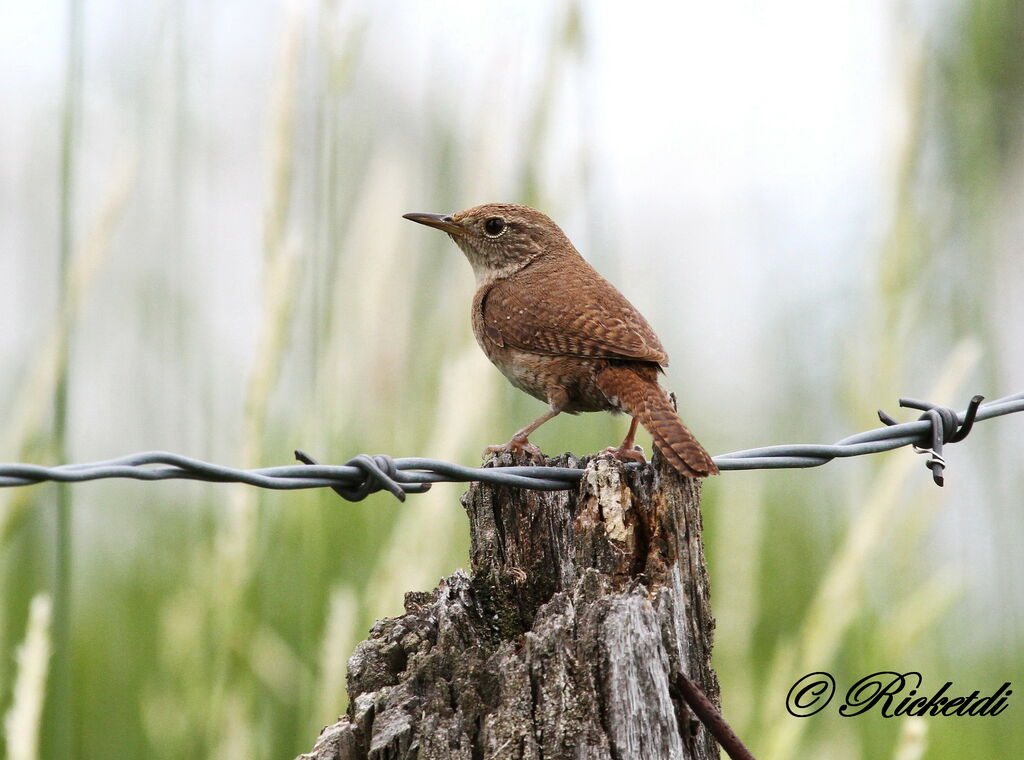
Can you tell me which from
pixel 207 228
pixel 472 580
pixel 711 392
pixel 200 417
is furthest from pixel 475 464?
pixel 711 392

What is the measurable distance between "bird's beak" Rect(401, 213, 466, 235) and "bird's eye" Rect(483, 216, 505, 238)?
86 millimetres

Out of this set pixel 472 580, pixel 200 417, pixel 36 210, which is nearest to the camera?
pixel 472 580

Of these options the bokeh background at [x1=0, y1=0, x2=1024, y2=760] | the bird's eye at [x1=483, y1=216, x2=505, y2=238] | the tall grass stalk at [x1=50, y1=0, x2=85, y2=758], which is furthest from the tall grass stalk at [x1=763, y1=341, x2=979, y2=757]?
the bird's eye at [x1=483, y1=216, x2=505, y2=238]

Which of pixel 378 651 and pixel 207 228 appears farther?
pixel 207 228

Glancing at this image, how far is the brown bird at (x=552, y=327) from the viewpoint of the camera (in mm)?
2965

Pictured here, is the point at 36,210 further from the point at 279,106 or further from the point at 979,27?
the point at 979,27

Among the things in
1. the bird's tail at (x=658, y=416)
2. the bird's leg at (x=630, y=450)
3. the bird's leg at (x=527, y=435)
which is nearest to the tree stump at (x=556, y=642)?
the bird's tail at (x=658, y=416)

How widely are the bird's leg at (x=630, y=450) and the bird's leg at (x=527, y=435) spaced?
0.65 ft

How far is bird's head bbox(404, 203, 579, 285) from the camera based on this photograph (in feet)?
13.2

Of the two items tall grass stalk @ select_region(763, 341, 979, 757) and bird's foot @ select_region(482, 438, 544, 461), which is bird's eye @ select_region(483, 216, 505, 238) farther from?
tall grass stalk @ select_region(763, 341, 979, 757)

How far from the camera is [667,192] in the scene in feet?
13.1

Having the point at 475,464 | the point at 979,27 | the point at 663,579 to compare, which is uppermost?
the point at 979,27

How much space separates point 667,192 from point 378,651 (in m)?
2.57

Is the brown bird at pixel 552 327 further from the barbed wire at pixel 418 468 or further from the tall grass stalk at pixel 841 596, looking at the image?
the tall grass stalk at pixel 841 596
